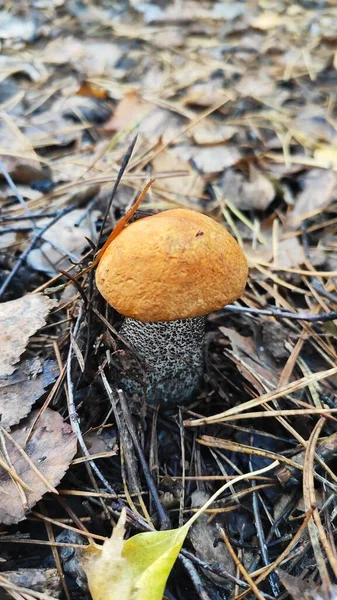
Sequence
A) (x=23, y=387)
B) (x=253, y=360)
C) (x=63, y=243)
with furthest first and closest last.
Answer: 1. (x=63, y=243)
2. (x=253, y=360)
3. (x=23, y=387)

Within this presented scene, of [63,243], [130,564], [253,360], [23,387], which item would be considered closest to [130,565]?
[130,564]

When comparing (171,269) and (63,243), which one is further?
(63,243)

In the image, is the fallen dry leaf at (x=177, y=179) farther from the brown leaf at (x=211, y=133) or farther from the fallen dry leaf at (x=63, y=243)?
the fallen dry leaf at (x=63, y=243)

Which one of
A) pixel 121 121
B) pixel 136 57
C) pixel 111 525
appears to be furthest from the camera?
pixel 136 57

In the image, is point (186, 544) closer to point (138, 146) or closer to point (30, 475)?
point (30, 475)

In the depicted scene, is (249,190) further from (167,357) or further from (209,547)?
(209,547)

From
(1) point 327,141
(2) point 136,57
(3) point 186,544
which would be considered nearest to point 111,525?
(3) point 186,544

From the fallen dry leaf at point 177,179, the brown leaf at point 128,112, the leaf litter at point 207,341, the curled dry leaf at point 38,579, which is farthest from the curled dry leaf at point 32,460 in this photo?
the brown leaf at point 128,112
